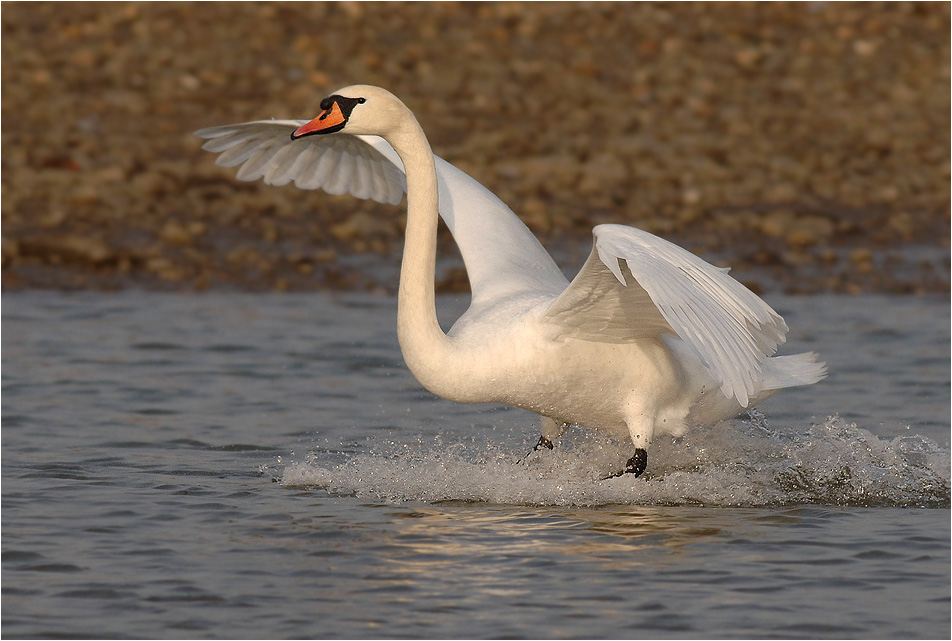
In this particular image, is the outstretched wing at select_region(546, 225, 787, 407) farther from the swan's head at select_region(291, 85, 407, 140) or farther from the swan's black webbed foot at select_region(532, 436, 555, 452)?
the swan's black webbed foot at select_region(532, 436, 555, 452)

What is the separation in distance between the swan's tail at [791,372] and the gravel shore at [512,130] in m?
5.28

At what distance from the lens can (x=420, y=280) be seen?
6.66 m

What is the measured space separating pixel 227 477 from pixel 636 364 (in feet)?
6.59

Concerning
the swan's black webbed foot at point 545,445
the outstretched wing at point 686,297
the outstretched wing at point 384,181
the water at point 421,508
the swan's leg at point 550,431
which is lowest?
the water at point 421,508

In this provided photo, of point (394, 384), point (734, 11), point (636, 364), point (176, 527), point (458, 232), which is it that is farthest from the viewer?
point (734, 11)

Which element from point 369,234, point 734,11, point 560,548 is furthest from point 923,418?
point 734,11

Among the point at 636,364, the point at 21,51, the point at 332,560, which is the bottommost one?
the point at 332,560

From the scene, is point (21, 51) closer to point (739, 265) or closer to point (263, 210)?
point (263, 210)

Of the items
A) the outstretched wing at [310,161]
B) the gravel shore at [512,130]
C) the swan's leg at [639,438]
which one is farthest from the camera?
the gravel shore at [512,130]

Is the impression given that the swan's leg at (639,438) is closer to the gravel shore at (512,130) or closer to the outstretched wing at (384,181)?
the outstretched wing at (384,181)

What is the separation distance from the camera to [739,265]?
1330 cm

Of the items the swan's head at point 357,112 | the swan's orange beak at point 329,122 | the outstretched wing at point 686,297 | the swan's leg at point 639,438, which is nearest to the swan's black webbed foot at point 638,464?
the swan's leg at point 639,438

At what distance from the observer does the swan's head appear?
264 inches

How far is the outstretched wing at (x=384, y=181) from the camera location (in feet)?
26.1
